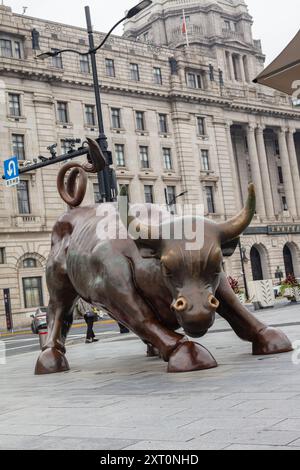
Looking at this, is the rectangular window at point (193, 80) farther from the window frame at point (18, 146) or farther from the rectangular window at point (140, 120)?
the window frame at point (18, 146)

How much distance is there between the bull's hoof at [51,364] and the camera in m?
8.13

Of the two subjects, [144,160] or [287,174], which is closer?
[144,160]

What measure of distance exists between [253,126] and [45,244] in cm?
2560

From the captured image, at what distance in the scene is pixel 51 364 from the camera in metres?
8.14

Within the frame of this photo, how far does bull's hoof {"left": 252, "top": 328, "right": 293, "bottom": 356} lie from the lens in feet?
23.1

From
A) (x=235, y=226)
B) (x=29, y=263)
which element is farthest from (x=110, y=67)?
(x=235, y=226)

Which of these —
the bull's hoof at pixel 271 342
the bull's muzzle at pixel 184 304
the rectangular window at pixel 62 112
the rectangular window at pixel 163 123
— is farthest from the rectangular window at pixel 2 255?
the bull's muzzle at pixel 184 304

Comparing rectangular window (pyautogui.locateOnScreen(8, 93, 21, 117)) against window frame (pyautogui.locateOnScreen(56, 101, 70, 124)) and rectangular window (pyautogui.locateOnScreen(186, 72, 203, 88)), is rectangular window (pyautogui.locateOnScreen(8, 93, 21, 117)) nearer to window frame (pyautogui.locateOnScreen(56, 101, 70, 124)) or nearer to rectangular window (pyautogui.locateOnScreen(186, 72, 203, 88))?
window frame (pyautogui.locateOnScreen(56, 101, 70, 124))

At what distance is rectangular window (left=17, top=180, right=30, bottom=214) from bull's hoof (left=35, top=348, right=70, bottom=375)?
3160cm

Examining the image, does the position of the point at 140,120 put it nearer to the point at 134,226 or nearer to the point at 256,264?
the point at 256,264

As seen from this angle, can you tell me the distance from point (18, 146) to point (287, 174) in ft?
94.6

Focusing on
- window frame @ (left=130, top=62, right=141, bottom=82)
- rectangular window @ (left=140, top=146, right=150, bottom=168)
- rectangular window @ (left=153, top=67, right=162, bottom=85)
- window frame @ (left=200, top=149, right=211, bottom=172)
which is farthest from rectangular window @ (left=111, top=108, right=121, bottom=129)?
window frame @ (left=200, top=149, right=211, bottom=172)

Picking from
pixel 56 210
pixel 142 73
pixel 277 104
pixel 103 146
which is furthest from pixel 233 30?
pixel 103 146
